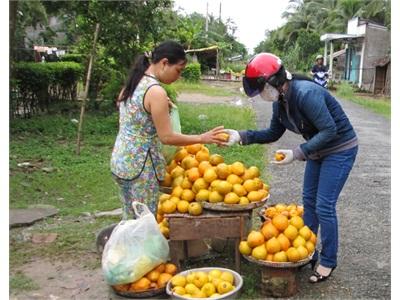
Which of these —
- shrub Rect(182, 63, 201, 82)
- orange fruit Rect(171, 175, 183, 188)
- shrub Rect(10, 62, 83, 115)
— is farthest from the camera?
shrub Rect(182, 63, 201, 82)

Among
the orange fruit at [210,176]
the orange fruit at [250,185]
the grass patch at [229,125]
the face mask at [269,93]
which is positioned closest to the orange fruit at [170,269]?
the orange fruit at [210,176]

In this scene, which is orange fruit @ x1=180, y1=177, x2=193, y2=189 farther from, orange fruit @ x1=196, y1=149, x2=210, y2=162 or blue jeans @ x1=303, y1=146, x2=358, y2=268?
blue jeans @ x1=303, y1=146, x2=358, y2=268

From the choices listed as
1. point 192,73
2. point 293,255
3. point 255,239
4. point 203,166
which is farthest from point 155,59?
point 192,73

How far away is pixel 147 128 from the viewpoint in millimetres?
3842

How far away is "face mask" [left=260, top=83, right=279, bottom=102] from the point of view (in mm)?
3796

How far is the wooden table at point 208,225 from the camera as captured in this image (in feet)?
13.0

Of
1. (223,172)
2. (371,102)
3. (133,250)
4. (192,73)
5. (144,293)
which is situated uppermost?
(192,73)

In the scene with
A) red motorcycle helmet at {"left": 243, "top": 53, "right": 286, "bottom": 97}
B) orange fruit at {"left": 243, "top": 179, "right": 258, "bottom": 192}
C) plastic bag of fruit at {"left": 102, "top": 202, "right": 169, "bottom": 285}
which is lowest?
plastic bag of fruit at {"left": 102, "top": 202, "right": 169, "bottom": 285}

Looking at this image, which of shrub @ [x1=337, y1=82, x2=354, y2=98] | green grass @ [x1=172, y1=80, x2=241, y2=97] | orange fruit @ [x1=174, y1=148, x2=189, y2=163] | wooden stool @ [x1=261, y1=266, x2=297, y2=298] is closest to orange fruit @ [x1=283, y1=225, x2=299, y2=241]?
wooden stool @ [x1=261, y1=266, x2=297, y2=298]

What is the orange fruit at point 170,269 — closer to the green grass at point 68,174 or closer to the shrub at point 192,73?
the green grass at point 68,174

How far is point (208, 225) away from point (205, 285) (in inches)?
19.5

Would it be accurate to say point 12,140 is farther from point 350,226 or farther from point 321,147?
point 321,147

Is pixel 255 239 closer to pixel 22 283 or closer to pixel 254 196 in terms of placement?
pixel 254 196

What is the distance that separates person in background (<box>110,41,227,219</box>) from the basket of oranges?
531 millimetres
